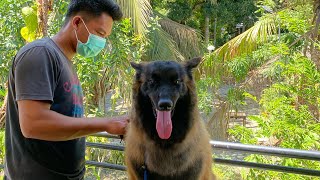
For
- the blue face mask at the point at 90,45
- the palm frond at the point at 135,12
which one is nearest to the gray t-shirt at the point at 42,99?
the blue face mask at the point at 90,45

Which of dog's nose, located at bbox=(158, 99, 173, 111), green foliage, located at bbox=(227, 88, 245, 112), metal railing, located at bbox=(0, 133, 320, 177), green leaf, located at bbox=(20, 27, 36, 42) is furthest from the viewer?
green foliage, located at bbox=(227, 88, 245, 112)

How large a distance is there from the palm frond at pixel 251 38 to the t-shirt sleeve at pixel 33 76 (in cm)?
537

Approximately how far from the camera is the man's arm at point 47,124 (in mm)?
1478

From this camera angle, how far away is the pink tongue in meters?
1.65

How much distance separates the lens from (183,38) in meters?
11.5

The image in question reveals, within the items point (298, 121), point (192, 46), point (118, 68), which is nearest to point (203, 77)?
point (118, 68)

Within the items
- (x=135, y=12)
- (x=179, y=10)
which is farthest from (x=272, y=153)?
(x=179, y=10)

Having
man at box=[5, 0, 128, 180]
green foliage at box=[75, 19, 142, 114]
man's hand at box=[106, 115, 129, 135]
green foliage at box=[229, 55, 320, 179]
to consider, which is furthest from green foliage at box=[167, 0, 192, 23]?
man's hand at box=[106, 115, 129, 135]

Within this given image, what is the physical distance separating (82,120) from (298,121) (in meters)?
3.20

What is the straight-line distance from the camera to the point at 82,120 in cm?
155

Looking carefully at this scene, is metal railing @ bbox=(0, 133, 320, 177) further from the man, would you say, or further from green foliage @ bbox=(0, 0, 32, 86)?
green foliage @ bbox=(0, 0, 32, 86)

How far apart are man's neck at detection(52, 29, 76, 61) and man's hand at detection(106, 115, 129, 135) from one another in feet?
1.21

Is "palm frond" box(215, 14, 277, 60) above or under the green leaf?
above

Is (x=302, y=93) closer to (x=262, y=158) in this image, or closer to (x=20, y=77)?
(x=262, y=158)
